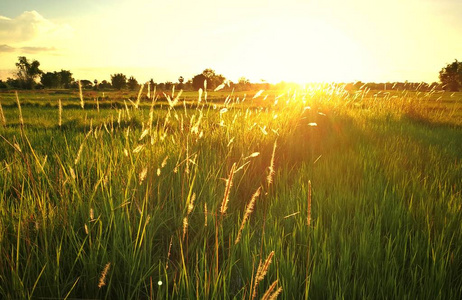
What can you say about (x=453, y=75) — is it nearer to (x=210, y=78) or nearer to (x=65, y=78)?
(x=210, y=78)

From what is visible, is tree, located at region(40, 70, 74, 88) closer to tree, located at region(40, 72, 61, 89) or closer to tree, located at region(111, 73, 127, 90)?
tree, located at region(40, 72, 61, 89)

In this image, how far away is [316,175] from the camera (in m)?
2.94

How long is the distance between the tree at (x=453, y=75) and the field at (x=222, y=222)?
61866 millimetres

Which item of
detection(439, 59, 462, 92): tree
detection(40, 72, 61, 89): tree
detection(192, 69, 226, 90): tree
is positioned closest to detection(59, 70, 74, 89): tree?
detection(40, 72, 61, 89): tree

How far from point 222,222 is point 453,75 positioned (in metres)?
69.4

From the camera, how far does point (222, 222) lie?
2.09m

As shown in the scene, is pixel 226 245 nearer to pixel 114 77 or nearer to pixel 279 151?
pixel 279 151

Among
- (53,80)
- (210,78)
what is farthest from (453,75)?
(53,80)

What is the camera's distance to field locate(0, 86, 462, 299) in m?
1.38

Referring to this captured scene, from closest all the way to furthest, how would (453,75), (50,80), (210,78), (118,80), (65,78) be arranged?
1. (210,78)
2. (453,75)
3. (118,80)
4. (50,80)
5. (65,78)

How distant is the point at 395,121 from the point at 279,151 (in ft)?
14.5

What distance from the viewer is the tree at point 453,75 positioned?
5432 cm

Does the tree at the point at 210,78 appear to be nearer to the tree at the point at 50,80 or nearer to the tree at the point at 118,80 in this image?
the tree at the point at 118,80

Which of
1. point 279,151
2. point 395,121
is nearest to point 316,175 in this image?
point 279,151
